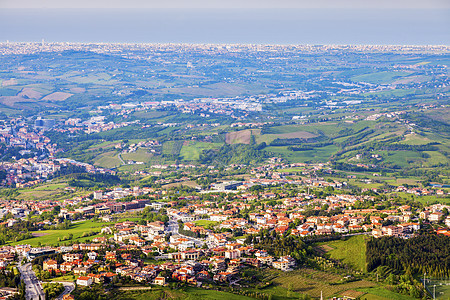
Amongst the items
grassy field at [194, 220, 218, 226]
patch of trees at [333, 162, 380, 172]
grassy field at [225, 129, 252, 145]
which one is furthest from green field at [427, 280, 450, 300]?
grassy field at [225, 129, 252, 145]

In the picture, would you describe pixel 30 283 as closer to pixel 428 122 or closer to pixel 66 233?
pixel 66 233

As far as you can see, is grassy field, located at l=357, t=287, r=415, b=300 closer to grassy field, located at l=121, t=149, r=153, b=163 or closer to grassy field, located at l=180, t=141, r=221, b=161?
grassy field, located at l=180, t=141, r=221, b=161

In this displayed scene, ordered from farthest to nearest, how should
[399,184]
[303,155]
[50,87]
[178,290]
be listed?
1. [50,87]
2. [303,155]
3. [399,184]
4. [178,290]

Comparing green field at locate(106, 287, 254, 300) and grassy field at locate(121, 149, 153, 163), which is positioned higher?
green field at locate(106, 287, 254, 300)

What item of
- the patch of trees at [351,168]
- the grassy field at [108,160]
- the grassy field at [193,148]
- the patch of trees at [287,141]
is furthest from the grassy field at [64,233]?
the patch of trees at [287,141]

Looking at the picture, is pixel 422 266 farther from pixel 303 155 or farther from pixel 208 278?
pixel 303 155

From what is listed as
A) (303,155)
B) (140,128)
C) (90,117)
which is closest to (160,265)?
(303,155)

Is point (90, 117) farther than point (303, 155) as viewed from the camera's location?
Yes
